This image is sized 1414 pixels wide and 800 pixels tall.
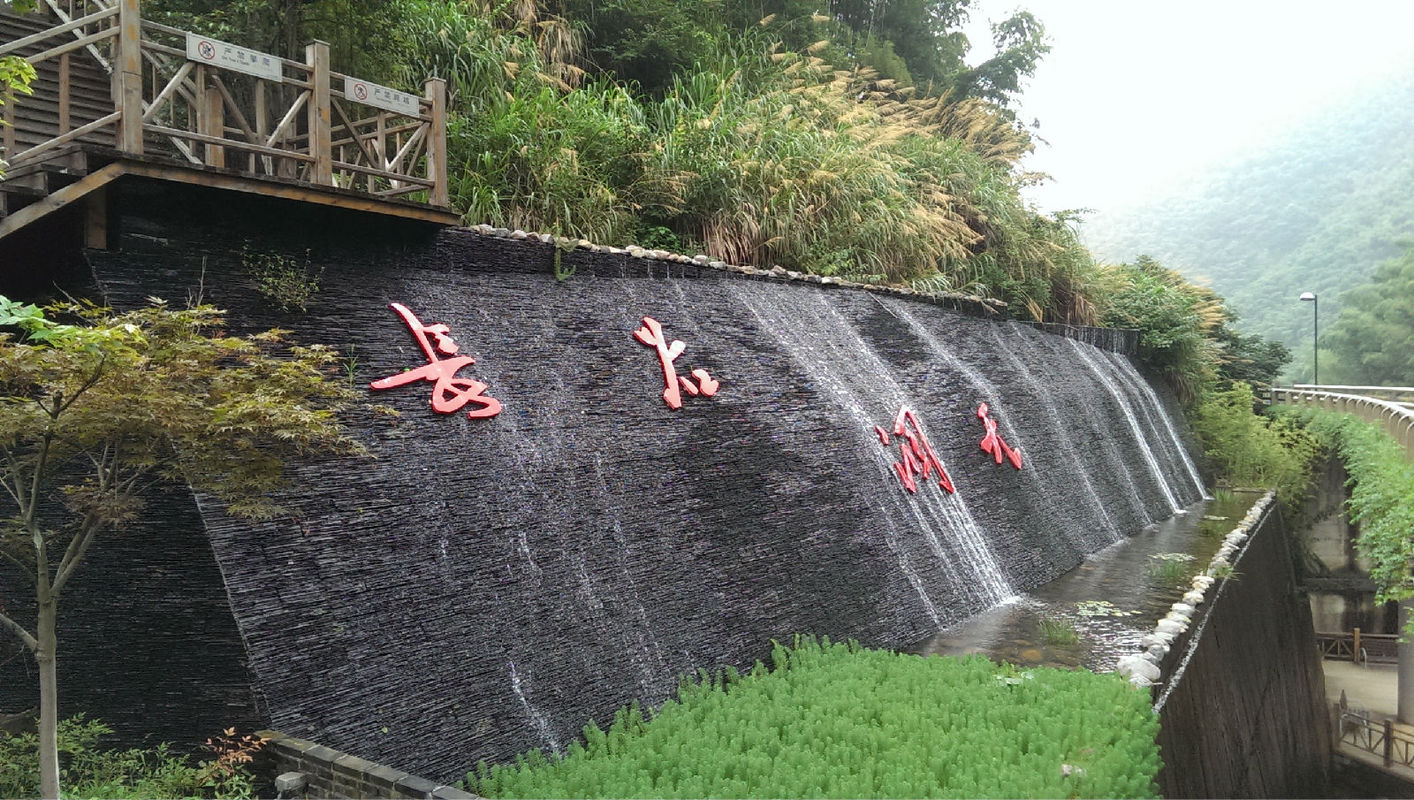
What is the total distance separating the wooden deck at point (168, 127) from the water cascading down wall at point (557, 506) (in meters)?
0.29

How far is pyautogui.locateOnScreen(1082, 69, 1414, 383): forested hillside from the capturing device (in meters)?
52.8

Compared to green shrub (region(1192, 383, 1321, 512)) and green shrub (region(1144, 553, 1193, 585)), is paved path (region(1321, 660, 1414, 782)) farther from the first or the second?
green shrub (region(1144, 553, 1193, 585))

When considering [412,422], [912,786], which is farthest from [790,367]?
[912,786]

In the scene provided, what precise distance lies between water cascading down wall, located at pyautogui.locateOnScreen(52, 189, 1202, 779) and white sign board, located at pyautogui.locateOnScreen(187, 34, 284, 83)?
0.66 metres

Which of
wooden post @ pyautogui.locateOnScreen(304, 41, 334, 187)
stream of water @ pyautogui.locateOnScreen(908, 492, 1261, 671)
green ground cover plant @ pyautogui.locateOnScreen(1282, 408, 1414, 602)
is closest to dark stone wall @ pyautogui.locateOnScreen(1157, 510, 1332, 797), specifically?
stream of water @ pyautogui.locateOnScreen(908, 492, 1261, 671)

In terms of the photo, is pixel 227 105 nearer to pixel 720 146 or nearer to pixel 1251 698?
pixel 720 146

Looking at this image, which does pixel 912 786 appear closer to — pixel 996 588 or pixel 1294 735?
pixel 996 588

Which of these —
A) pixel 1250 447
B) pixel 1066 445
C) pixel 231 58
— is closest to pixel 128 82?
pixel 231 58

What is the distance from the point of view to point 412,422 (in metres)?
4.51

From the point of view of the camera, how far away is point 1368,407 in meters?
18.8

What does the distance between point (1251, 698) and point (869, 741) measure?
5123 millimetres

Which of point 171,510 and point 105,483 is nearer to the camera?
point 105,483

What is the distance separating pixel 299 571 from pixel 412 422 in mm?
994

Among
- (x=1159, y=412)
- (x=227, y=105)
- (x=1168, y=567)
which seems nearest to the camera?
(x=227, y=105)
